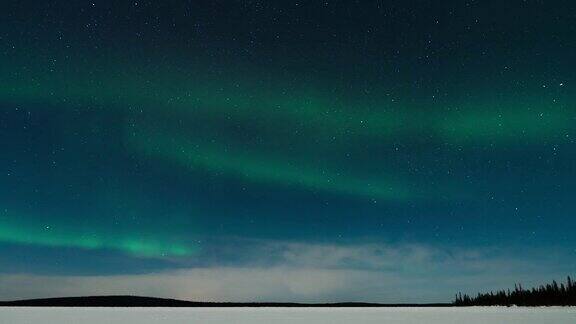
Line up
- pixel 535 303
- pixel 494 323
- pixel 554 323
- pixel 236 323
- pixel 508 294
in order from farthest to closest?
1. pixel 508 294
2. pixel 535 303
3. pixel 236 323
4. pixel 494 323
5. pixel 554 323

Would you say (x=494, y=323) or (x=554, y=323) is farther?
(x=494, y=323)

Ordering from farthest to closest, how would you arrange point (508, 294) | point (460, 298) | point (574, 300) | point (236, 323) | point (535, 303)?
point (460, 298) → point (508, 294) → point (535, 303) → point (574, 300) → point (236, 323)

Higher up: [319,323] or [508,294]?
[508,294]

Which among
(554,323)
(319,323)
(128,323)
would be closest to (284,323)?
(319,323)

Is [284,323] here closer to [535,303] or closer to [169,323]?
[169,323]

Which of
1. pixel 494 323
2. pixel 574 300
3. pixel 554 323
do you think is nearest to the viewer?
pixel 554 323

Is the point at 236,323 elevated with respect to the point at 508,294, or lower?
lower

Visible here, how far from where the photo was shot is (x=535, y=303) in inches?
1558

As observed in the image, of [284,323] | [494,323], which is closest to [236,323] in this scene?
[284,323]

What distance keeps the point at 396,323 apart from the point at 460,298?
32810 millimetres

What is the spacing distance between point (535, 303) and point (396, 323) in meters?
23.7

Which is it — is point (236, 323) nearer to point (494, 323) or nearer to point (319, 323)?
point (319, 323)

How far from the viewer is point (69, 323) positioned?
2005 cm

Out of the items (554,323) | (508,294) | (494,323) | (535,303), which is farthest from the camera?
(508,294)
